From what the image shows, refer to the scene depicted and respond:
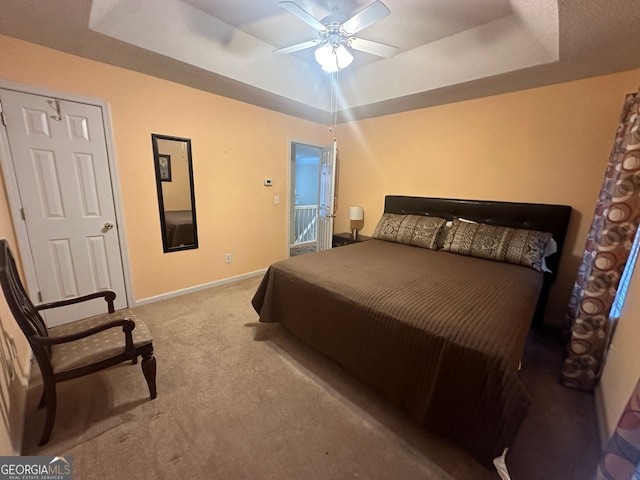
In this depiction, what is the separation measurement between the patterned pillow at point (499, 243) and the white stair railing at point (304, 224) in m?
3.19

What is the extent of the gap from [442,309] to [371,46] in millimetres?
2108

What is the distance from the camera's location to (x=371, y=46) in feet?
7.03

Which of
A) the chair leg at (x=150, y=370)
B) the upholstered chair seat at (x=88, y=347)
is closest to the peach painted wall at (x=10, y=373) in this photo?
the upholstered chair seat at (x=88, y=347)

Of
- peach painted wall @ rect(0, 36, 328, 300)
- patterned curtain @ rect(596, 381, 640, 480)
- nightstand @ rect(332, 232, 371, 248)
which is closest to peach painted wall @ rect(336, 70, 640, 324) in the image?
nightstand @ rect(332, 232, 371, 248)

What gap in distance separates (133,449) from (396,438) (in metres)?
1.38

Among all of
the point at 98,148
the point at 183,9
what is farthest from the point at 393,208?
the point at 98,148

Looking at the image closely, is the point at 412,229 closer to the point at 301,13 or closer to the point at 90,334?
the point at 301,13

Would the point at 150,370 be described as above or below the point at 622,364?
below

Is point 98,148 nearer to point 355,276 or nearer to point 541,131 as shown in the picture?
point 355,276

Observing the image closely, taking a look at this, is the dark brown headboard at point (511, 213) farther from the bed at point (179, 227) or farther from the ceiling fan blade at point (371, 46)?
the bed at point (179, 227)

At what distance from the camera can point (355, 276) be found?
195 centimetres

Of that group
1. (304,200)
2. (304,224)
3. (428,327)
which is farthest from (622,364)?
(304,200)

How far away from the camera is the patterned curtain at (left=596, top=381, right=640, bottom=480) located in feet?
2.60

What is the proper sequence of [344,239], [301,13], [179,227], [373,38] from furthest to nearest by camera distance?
[344,239], [179,227], [373,38], [301,13]
